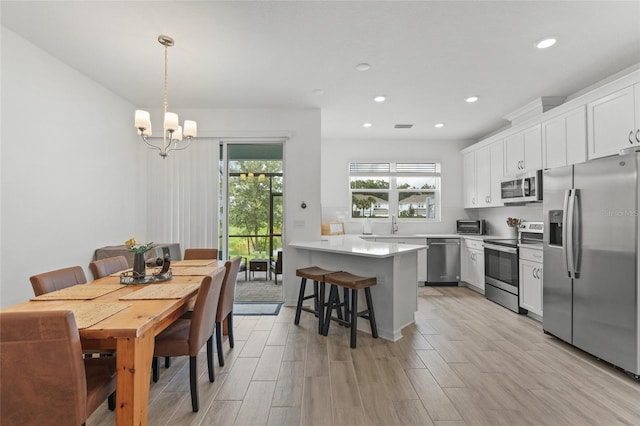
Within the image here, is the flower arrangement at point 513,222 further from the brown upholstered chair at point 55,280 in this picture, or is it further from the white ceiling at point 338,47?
the brown upholstered chair at point 55,280

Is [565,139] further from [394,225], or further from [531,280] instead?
[394,225]

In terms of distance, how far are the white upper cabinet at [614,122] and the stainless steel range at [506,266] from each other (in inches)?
50.7

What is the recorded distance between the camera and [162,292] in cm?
204

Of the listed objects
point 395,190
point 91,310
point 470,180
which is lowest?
point 91,310

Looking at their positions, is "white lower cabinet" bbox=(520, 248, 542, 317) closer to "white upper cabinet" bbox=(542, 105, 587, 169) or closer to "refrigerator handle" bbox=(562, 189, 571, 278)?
"refrigerator handle" bbox=(562, 189, 571, 278)

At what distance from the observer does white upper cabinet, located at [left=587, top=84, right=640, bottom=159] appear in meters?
2.78

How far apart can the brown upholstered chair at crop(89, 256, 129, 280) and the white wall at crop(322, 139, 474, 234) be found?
374cm

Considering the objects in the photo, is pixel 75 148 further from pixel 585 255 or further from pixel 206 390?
pixel 585 255

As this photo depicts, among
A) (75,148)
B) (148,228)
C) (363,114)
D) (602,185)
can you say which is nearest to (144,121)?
(75,148)

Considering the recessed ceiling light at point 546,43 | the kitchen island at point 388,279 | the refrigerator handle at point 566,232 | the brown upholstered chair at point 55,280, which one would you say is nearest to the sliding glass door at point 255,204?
the kitchen island at point 388,279

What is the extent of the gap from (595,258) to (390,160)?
12.8ft

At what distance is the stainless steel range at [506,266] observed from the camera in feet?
13.3

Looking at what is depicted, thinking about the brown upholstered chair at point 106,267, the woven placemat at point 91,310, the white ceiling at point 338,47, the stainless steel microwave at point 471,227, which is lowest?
the woven placemat at point 91,310

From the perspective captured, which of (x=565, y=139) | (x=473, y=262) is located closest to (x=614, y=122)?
(x=565, y=139)
